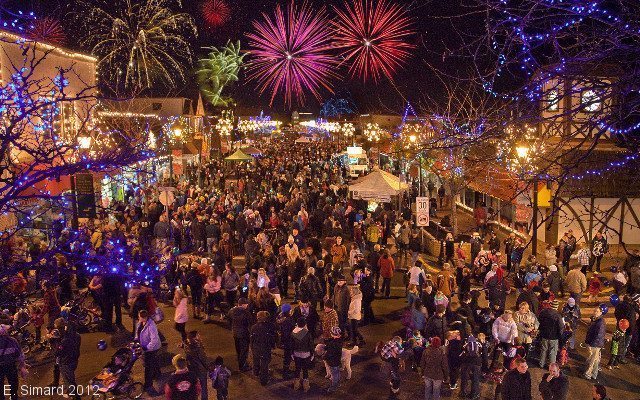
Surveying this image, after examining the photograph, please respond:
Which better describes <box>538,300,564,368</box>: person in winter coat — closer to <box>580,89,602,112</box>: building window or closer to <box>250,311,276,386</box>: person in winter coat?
<box>250,311,276,386</box>: person in winter coat

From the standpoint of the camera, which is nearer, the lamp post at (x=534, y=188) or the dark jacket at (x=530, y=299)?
the lamp post at (x=534, y=188)

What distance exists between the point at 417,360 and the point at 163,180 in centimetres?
2357

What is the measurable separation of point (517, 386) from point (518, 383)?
1.7 inches

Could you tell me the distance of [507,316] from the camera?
385 inches

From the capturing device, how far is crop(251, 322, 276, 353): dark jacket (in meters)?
9.49

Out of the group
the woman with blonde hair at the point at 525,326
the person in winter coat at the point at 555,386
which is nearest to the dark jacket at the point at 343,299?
the woman with blonde hair at the point at 525,326

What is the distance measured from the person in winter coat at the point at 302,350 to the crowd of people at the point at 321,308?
2 centimetres

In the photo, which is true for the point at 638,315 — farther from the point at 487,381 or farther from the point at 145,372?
the point at 145,372

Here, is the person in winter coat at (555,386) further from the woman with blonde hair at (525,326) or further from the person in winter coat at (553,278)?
the person in winter coat at (553,278)

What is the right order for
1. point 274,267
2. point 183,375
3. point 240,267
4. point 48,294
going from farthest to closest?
point 240,267
point 274,267
point 48,294
point 183,375

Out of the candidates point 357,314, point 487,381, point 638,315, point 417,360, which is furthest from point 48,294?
point 638,315

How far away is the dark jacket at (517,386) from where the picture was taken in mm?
7613

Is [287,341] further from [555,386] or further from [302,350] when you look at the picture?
[555,386]

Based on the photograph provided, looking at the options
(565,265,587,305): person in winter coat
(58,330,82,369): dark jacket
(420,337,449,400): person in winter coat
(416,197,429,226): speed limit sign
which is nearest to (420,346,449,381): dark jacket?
(420,337,449,400): person in winter coat
